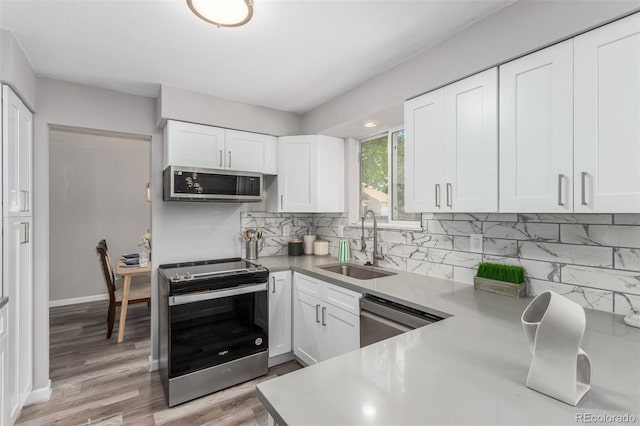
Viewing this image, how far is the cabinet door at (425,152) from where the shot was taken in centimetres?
189

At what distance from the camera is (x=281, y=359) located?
2760 mm

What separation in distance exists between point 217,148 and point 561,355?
8.77 ft

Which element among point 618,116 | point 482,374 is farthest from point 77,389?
point 618,116

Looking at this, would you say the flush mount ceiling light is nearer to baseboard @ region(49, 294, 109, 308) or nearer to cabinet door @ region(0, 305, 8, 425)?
cabinet door @ region(0, 305, 8, 425)

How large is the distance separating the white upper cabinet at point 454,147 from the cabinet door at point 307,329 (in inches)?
44.6

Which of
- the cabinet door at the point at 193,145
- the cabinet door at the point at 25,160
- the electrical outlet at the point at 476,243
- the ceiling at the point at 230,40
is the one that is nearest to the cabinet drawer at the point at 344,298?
the electrical outlet at the point at 476,243

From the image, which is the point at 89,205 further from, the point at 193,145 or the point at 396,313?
the point at 396,313

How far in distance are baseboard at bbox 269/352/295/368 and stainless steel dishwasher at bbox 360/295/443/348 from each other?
1052mm

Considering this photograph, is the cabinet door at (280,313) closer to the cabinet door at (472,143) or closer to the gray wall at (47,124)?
the gray wall at (47,124)

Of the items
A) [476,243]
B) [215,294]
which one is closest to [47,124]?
[215,294]

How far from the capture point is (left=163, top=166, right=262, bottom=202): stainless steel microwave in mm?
2447

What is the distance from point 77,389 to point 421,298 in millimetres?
2704

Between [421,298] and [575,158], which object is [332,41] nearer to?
[575,158]

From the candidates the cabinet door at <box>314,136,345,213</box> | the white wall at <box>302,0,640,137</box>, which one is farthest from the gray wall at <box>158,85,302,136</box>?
the white wall at <box>302,0,640,137</box>
